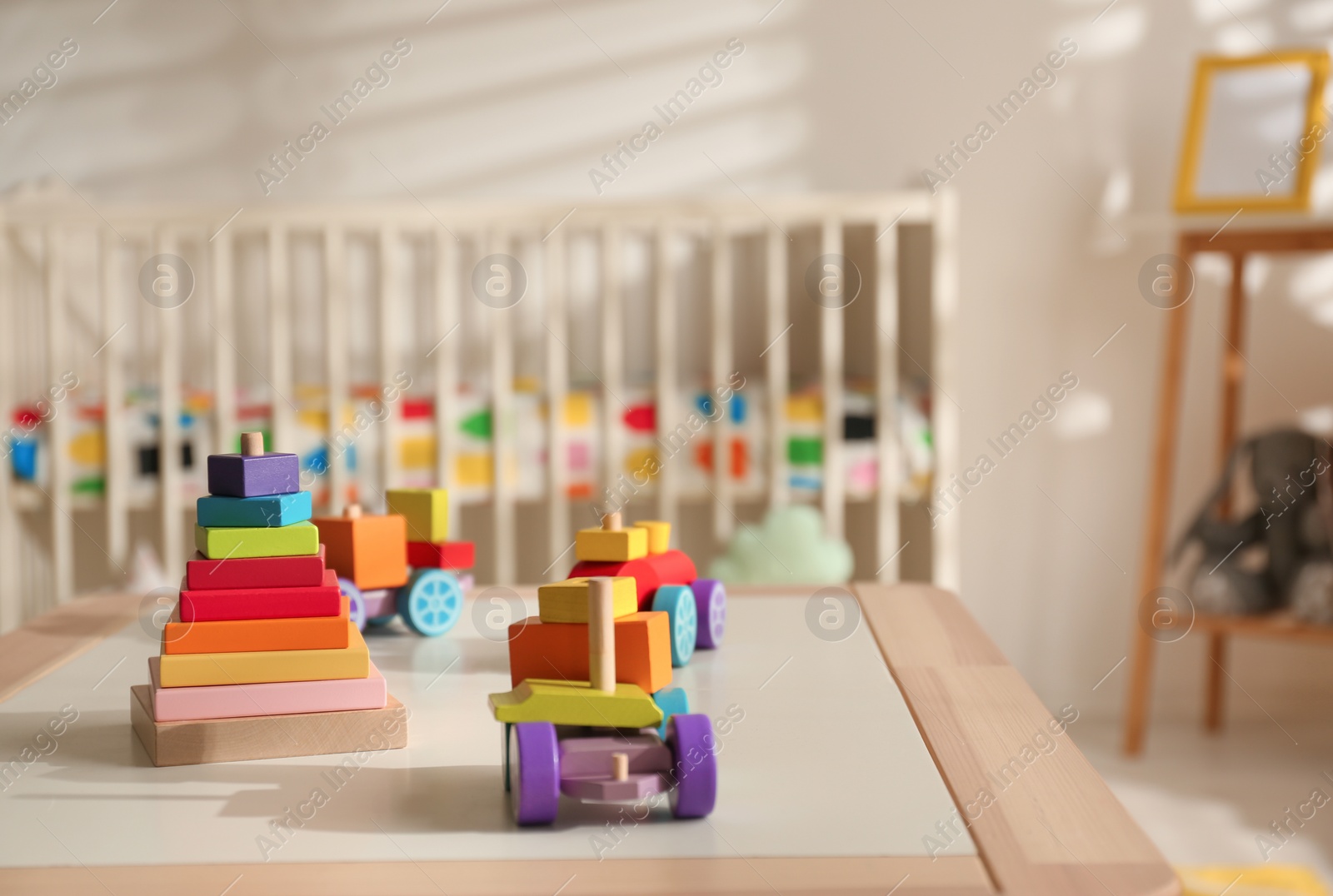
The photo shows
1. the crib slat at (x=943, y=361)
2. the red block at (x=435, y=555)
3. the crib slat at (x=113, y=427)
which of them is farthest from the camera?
the crib slat at (x=943, y=361)

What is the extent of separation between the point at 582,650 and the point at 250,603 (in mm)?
209

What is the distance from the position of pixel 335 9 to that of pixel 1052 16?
154cm

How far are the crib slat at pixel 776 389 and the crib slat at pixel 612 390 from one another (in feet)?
0.91

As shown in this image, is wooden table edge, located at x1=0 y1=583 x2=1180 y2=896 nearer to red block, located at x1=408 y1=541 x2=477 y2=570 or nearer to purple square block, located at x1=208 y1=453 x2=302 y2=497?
purple square block, located at x1=208 y1=453 x2=302 y2=497

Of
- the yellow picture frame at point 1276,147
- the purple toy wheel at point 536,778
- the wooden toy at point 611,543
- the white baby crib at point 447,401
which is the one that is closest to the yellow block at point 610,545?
the wooden toy at point 611,543

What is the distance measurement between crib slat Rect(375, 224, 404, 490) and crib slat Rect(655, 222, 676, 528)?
1.59 feet

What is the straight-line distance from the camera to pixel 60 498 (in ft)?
7.22

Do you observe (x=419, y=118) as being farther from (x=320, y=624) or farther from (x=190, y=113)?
(x=320, y=624)

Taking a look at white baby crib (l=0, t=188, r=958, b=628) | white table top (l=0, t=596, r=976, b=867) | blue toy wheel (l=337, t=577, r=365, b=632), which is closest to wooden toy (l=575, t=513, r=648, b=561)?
white table top (l=0, t=596, r=976, b=867)

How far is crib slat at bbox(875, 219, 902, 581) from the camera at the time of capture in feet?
7.39

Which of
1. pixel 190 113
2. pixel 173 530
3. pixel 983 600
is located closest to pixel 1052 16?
pixel 983 600

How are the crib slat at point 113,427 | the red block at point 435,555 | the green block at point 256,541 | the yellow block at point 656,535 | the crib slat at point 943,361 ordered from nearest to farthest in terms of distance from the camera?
the green block at point 256,541 → the yellow block at point 656,535 → the red block at point 435,555 → the crib slat at point 113,427 → the crib slat at point 943,361

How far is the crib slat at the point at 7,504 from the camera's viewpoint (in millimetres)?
2225

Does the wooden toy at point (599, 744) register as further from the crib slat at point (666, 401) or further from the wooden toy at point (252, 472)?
the crib slat at point (666, 401)
